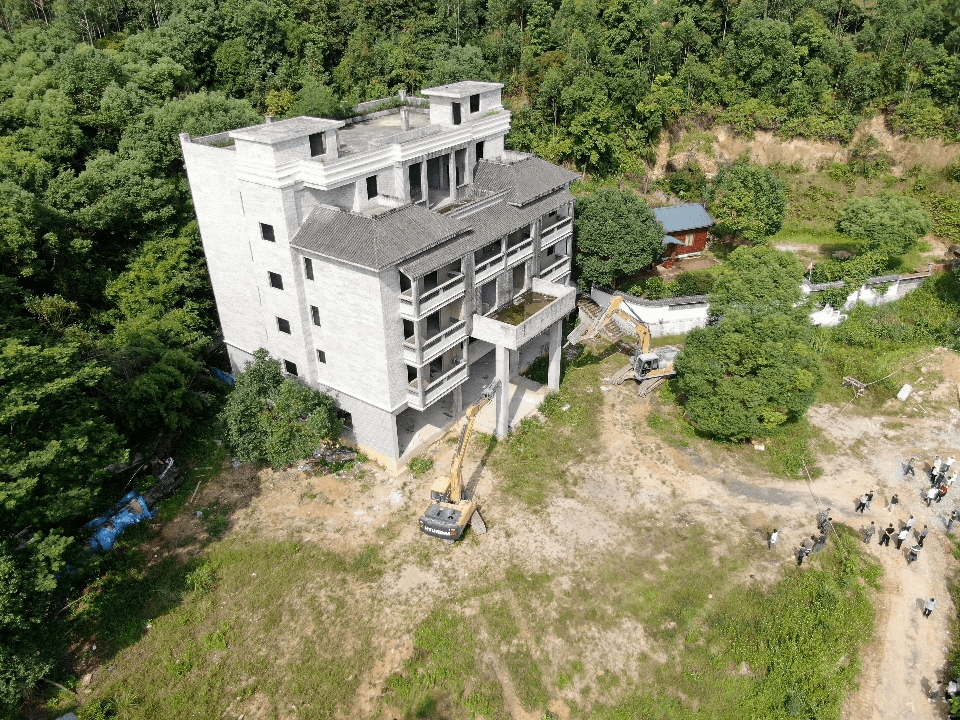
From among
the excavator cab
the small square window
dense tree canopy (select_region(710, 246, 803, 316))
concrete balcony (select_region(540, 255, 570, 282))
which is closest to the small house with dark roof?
dense tree canopy (select_region(710, 246, 803, 316))

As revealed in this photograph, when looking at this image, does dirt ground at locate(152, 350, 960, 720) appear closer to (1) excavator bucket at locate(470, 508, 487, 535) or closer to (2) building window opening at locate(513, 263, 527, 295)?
(1) excavator bucket at locate(470, 508, 487, 535)

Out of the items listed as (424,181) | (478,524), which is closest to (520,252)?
(424,181)

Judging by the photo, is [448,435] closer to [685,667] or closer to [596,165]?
[685,667]

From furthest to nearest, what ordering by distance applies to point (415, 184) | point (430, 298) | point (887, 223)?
point (887, 223), point (415, 184), point (430, 298)

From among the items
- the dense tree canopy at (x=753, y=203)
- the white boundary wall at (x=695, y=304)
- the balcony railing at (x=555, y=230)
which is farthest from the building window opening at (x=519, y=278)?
the dense tree canopy at (x=753, y=203)

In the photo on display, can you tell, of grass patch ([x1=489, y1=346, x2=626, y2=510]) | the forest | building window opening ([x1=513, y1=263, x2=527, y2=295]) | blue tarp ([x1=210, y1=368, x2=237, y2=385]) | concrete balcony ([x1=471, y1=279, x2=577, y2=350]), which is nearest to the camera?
the forest

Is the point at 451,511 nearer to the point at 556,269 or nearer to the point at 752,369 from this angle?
the point at 556,269

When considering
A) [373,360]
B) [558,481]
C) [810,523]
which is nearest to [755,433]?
[810,523]

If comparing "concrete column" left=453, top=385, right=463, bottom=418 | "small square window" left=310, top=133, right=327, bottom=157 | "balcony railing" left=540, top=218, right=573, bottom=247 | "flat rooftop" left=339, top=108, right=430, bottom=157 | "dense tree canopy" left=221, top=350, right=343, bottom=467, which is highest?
"small square window" left=310, top=133, right=327, bottom=157
